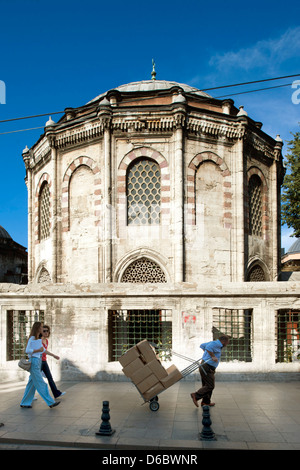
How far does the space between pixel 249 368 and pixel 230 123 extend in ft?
37.0

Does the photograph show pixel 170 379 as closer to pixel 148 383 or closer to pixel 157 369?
pixel 157 369

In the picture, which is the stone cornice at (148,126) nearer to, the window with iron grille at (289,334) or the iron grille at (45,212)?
the iron grille at (45,212)

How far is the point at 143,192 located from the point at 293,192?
8.17 meters

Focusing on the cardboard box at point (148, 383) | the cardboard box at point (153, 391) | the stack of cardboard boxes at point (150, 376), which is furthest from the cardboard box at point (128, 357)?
the cardboard box at point (153, 391)

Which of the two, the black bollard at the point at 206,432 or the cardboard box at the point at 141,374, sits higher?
the cardboard box at the point at 141,374

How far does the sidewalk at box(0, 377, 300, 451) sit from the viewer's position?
5438 millimetres

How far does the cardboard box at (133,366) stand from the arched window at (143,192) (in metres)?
9.45

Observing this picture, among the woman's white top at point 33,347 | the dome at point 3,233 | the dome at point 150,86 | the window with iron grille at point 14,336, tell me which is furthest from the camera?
the dome at point 3,233

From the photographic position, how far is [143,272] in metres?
15.8

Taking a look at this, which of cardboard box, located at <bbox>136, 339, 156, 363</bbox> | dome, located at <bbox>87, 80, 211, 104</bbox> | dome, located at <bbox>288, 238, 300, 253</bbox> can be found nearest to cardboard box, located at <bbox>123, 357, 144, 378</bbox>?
cardboard box, located at <bbox>136, 339, 156, 363</bbox>

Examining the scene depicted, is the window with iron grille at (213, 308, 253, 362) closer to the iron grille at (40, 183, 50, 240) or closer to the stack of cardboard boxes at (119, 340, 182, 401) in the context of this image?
the stack of cardboard boxes at (119, 340, 182, 401)

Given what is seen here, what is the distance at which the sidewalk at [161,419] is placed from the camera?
544 cm

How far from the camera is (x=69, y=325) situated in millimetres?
9750

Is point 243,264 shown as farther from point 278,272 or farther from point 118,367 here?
point 118,367
